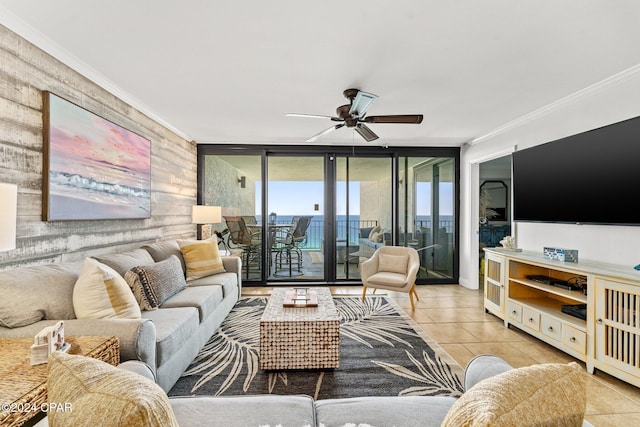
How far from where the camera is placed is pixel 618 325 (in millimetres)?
2330

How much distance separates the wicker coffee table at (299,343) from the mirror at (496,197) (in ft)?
19.5

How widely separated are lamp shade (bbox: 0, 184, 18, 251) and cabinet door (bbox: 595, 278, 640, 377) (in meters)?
3.60

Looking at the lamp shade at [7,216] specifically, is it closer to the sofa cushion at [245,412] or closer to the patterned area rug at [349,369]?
the sofa cushion at [245,412]

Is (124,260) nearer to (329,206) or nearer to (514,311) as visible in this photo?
(329,206)

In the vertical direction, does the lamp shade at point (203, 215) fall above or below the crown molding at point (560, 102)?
below

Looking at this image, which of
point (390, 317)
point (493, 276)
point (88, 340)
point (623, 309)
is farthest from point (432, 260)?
point (88, 340)

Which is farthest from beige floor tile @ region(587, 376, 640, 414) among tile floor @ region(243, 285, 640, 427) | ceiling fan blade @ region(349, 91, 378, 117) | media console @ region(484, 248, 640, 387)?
ceiling fan blade @ region(349, 91, 378, 117)

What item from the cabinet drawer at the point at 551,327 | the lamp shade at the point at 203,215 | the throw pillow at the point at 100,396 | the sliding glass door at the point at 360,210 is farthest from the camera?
the sliding glass door at the point at 360,210

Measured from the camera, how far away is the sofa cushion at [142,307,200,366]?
6.56 ft

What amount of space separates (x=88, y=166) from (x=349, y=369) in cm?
265

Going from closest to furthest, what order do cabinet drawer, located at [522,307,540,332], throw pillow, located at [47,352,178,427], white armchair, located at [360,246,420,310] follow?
1. throw pillow, located at [47,352,178,427]
2. cabinet drawer, located at [522,307,540,332]
3. white armchair, located at [360,246,420,310]

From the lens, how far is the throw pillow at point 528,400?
671 millimetres

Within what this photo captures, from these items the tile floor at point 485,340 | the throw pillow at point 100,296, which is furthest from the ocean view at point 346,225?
the throw pillow at point 100,296

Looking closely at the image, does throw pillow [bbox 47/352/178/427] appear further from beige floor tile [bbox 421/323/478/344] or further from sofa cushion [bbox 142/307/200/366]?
beige floor tile [bbox 421/323/478/344]
